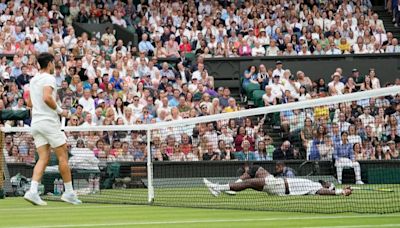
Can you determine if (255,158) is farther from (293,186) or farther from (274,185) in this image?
(293,186)

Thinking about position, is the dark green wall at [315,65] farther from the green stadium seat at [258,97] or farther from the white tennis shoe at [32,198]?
the white tennis shoe at [32,198]

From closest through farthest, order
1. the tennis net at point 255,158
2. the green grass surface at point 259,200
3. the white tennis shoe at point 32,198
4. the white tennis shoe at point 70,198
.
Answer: the green grass surface at point 259,200
the tennis net at point 255,158
the white tennis shoe at point 32,198
the white tennis shoe at point 70,198

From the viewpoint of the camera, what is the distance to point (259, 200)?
14.1 metres

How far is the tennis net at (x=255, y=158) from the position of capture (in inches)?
535

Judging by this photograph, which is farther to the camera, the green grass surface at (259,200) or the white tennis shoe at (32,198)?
the white tennis shoe at (32,198)

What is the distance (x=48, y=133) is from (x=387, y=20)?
23598 mm

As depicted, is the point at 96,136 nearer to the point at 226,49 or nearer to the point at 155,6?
the point at 226,49

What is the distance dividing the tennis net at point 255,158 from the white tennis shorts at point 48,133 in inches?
60.3

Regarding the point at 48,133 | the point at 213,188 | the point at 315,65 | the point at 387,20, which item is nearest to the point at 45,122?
the point at 48,133

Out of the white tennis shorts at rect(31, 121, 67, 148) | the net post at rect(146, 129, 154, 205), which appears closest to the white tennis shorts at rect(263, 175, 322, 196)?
the net post at rect(146, 129, 154, 205)

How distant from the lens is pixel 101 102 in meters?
25.2

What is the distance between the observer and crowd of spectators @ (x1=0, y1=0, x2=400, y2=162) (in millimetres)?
25406

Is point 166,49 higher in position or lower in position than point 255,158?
higher

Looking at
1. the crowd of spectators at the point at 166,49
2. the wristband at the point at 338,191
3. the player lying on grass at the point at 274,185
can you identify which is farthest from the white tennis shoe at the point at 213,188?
the crowd of spectators at the point at 166,49
